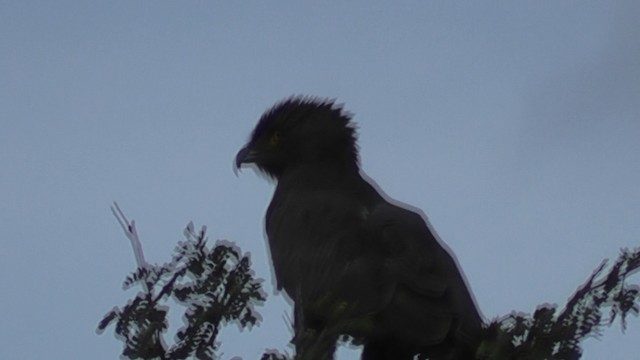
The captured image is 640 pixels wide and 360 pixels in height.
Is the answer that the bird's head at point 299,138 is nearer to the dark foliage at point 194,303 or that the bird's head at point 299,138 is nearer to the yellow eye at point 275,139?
the yellow eye at point 275,139

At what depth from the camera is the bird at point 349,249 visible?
19.7 ft

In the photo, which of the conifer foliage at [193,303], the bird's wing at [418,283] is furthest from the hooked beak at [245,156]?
the conifer foliage at [193,303]

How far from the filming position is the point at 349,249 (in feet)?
22.7

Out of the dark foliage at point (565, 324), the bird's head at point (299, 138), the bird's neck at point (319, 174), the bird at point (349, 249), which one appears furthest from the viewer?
the bird's head at point (299, 138)

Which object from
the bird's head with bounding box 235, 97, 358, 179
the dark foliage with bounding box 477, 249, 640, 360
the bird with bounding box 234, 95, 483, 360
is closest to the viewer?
the dark foliage with bounding box 477, 249, 640, 360

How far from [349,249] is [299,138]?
2.51 meters

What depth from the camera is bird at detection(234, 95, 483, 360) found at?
19.7 ft

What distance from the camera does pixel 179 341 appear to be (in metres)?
4.09

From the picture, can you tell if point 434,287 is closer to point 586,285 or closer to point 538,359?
point 586,285

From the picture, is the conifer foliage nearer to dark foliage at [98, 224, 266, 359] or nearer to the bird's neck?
dark foliage at [98, 224, 266, 359]

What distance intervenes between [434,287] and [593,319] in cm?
224

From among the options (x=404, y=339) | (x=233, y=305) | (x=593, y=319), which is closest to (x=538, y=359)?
(x=593, y=319)

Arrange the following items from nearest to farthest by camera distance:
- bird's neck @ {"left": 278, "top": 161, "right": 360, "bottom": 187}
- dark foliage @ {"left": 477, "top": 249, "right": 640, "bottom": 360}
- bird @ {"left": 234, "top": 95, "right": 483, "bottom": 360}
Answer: dark foliage @ {"left": 477, "top": 249, "right": 640, "bottom": 360}
bird @ {"left": 234, "top": 95, "right": 483, "bottom": 360}
bird's neck @ {"left": 278, "top": 161, "right": 360, "bottom": 187}

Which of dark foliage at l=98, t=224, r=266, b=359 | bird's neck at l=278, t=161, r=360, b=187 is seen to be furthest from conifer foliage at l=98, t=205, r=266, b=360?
bird's neck at l=278, t=161, r=360, b=187
